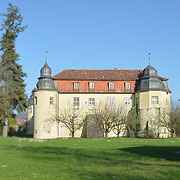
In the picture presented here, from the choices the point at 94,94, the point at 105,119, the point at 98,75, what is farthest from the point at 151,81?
the point at 94,94

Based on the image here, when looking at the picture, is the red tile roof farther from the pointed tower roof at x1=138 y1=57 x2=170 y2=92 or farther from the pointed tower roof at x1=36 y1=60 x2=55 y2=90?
the pointed tower roof at x1=138 y1=57 x2=170 y2=92

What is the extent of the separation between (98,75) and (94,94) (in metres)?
2.90

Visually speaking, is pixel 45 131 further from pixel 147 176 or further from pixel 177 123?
pixel 147 176

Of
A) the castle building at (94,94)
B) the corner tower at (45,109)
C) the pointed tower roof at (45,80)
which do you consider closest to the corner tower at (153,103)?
the castle building at (94,94)

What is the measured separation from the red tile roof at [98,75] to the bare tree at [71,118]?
4544 millimetres

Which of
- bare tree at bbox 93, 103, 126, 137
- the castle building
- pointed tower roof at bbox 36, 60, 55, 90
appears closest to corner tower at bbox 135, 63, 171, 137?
the castle building

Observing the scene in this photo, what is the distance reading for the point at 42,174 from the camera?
10.4m

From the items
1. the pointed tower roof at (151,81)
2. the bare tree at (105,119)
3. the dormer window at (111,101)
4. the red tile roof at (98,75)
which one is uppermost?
the red tile roof at (98,75)

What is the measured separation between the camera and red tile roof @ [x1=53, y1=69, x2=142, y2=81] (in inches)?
1778

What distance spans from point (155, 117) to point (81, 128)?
34.4 feet

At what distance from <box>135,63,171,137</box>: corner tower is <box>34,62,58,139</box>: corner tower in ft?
37.3

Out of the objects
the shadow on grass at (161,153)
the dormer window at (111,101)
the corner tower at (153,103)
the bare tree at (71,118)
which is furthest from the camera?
the dormer window at (111,101)

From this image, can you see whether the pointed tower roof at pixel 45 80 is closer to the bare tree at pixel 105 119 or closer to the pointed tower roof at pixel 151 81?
the bare tree at pixel 105 119

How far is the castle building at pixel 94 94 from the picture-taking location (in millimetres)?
41156
